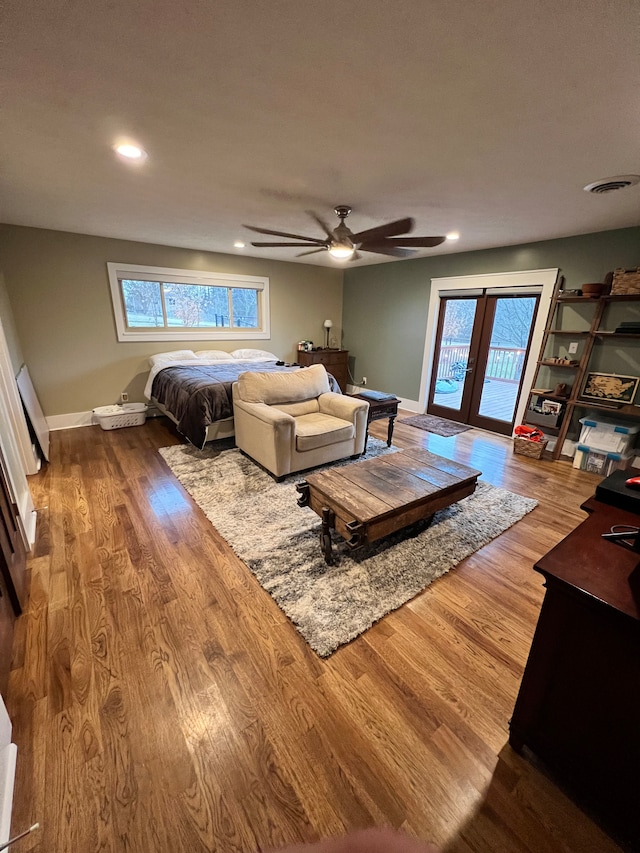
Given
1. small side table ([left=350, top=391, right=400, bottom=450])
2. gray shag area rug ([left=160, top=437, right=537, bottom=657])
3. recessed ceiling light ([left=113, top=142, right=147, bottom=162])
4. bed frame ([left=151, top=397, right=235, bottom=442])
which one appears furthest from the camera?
small side table ([left=350, top=391, right=400, bottom=450])

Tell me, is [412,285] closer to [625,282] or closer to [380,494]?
[625,282]

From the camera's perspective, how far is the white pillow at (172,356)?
4676 mm

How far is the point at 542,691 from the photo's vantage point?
1.10 m

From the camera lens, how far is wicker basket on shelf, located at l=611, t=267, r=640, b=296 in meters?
3.08

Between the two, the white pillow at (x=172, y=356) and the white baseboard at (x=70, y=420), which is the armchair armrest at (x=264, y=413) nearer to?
the white pillow at (x=172, y=356)

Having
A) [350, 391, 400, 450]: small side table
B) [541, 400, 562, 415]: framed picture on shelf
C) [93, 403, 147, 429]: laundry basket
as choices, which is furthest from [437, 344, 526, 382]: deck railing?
[93, 403, 147, 429]: laundry basket

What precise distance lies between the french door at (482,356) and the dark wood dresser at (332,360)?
1.76 metres

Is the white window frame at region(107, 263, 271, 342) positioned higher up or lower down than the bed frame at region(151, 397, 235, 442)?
higher up

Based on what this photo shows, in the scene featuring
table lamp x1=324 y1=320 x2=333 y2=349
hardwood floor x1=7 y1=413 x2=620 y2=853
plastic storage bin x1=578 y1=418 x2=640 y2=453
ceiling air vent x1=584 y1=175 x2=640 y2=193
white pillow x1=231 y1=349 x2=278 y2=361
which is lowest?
hardwood floor x1=7 y1=413 x2=620 y2=853

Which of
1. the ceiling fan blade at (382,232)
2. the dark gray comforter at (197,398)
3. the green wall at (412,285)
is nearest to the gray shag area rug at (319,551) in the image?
the dark gray comforter at (197,398)

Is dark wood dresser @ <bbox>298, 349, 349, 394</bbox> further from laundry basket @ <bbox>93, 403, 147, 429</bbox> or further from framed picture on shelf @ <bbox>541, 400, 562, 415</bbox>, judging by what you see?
framed picture on shelf @ <bbox>541, 400, 562, 415</bbox>

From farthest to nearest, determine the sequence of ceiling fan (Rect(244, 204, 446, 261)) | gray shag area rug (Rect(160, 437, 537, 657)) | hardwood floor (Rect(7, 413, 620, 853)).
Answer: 1. ceiling fan (Rect(244, 204, 446, 261))
2. gray shag area rug (Rect(160, 437, 537, 657))
3. hardwood floor (Rect(7, 413, 620, 853))

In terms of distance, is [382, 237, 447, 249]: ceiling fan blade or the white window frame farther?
the white window frame

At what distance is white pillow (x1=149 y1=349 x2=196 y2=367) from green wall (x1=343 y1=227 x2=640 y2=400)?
10.3ft
